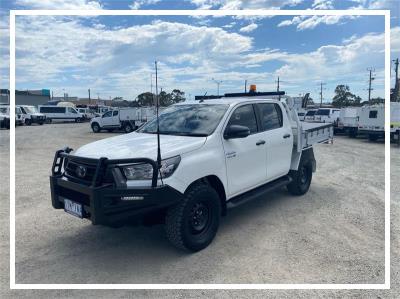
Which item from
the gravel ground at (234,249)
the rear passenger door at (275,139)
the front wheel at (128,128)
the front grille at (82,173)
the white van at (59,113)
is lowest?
the gravel ground at (234,249)

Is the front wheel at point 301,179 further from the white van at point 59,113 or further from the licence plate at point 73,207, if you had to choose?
the white van at point 59,113

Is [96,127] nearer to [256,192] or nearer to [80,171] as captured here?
[256,192]

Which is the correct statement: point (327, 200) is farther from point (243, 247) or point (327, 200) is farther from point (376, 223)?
point (243, 247)

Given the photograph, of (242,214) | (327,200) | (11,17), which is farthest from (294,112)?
(11,17)

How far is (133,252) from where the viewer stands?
4.04 m

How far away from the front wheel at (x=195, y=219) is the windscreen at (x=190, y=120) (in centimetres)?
82

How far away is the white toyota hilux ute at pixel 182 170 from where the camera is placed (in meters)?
3.41

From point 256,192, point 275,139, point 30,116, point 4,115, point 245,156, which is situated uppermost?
point 30,116

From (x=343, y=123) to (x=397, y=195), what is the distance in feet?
50.4


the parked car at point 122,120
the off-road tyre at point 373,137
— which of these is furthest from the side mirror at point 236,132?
the parked car at point 122,120

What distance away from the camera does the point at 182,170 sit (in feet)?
12.0

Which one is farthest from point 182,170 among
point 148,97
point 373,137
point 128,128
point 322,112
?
point 128,128

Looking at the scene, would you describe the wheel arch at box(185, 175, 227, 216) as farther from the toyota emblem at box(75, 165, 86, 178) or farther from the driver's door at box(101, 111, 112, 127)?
the driver's door at box(101, 111, 112, 127)

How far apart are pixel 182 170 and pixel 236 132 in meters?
1.00
